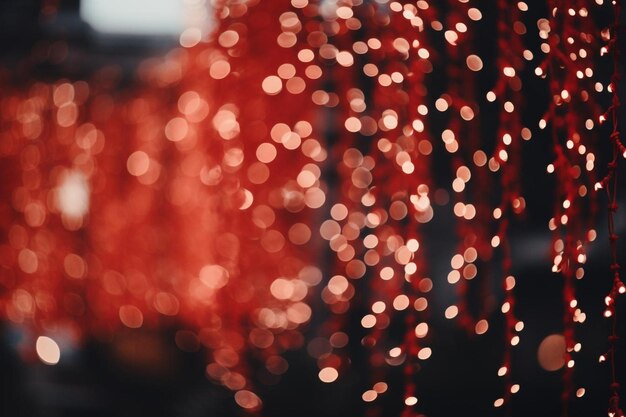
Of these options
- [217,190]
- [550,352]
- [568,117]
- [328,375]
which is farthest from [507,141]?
[328,375]

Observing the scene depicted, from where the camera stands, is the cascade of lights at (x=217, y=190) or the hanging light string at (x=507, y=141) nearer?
the hanging light string at (x=507, y=141)

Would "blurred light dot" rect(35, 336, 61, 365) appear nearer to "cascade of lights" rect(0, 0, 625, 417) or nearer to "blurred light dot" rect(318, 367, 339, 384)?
"cascade of lights" rect(0, 0, 625, 417)

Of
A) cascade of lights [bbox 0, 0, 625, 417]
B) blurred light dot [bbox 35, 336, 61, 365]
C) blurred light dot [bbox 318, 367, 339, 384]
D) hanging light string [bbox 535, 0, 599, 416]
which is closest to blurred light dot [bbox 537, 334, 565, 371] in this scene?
cascade of lights [bbox 0, 0, 625, 417]

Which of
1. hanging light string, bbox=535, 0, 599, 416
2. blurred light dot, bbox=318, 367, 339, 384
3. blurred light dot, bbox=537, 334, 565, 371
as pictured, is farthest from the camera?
blurred light dot, bbox=318, 367, 339, 384

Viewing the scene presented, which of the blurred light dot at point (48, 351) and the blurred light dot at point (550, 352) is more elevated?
the blurred light dot at point (48, 351)

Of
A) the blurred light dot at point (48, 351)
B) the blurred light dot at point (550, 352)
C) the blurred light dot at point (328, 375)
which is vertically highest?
the blurred light dot at point (48, 351)

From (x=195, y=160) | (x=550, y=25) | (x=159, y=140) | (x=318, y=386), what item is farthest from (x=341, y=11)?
(x=318, y=386)

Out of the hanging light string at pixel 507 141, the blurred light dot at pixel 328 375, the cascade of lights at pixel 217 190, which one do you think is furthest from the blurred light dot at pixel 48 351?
the hanging light string at pixel 507 141

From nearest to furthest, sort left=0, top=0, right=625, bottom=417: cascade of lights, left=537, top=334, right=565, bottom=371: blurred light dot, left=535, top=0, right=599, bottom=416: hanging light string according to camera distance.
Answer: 1. left=535, top=0, right=599, bottom=416: hanging light string
2. left=0, top=0, right=625, bottom=417: cascade of lights
3. left=537, top=334, right=565, bottom=371: blurred light dot

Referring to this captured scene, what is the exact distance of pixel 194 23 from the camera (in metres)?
1.82

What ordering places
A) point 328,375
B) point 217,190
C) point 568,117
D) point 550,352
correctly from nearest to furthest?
point 568,117 → point 217,190 → point 550,352 → point 328,375

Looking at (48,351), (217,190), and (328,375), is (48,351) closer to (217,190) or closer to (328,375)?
(328,375)

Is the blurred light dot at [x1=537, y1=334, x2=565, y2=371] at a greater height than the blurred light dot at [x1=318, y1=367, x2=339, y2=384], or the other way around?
the blurred light dot at [x1=537, y1=334, x2=565, y2=371]

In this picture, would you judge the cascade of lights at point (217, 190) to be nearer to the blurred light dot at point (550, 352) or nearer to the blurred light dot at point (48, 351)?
the blurred light dot at point (48, 351)
